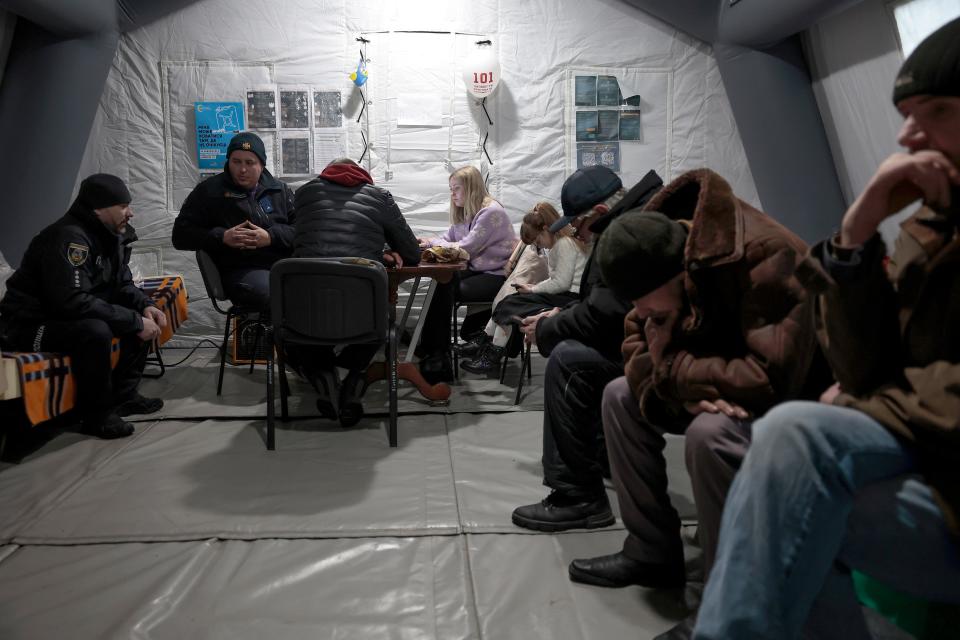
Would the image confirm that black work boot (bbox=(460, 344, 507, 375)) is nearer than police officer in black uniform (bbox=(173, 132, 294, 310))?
No

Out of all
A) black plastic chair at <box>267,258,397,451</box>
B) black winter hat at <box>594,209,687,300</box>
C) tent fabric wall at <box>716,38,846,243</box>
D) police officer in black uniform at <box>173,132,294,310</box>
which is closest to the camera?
black winter hat at <box>594,209,687,300</box>

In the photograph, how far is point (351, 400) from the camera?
3143mm

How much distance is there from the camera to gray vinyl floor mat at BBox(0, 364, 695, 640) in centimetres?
167

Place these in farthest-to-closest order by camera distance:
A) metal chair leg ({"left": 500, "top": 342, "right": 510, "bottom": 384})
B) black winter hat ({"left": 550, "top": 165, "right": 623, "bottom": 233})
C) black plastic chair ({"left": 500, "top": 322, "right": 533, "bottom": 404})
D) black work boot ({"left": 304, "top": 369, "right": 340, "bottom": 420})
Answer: metal chair leg ({"left": 500, "top": 342, "right": 510, "bottom": 384})
black plastic chair ({"left": 500, "top": 322, "right": 533, "bottom": 404})
black work boot ({"left": 304, "top": 369, "right": 340, "bottom": 420})
black winter hat ({"left": 550, "top": 165, "right": 623, "bottom": 233})

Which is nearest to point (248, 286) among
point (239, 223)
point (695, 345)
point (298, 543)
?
point (239, 223)

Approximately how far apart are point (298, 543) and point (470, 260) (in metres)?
2.51

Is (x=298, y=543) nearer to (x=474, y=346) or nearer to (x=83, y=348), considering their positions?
(x=83, y=348)

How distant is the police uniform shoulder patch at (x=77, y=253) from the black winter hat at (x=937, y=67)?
9.63 ft

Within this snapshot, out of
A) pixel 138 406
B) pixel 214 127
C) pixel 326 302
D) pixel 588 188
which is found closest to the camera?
pixel 588 188

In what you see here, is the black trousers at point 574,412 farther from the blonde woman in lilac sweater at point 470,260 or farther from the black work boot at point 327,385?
the blonde woman in lilac sweater at point 470,260

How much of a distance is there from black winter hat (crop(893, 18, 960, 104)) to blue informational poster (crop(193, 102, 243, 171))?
466 centimetres

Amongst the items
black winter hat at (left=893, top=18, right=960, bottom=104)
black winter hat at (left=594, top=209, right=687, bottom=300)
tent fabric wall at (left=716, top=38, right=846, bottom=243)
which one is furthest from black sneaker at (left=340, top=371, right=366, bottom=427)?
tent fabric wall at (left=716, top=38, right=846, bottom=243)

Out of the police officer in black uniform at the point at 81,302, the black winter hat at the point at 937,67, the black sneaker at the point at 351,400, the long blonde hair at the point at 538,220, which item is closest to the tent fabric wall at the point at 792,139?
the long blonde hair at the point at 538,220

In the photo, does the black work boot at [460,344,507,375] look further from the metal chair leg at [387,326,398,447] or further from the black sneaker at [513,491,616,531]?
the black sneaker at [513,491,616,531]
